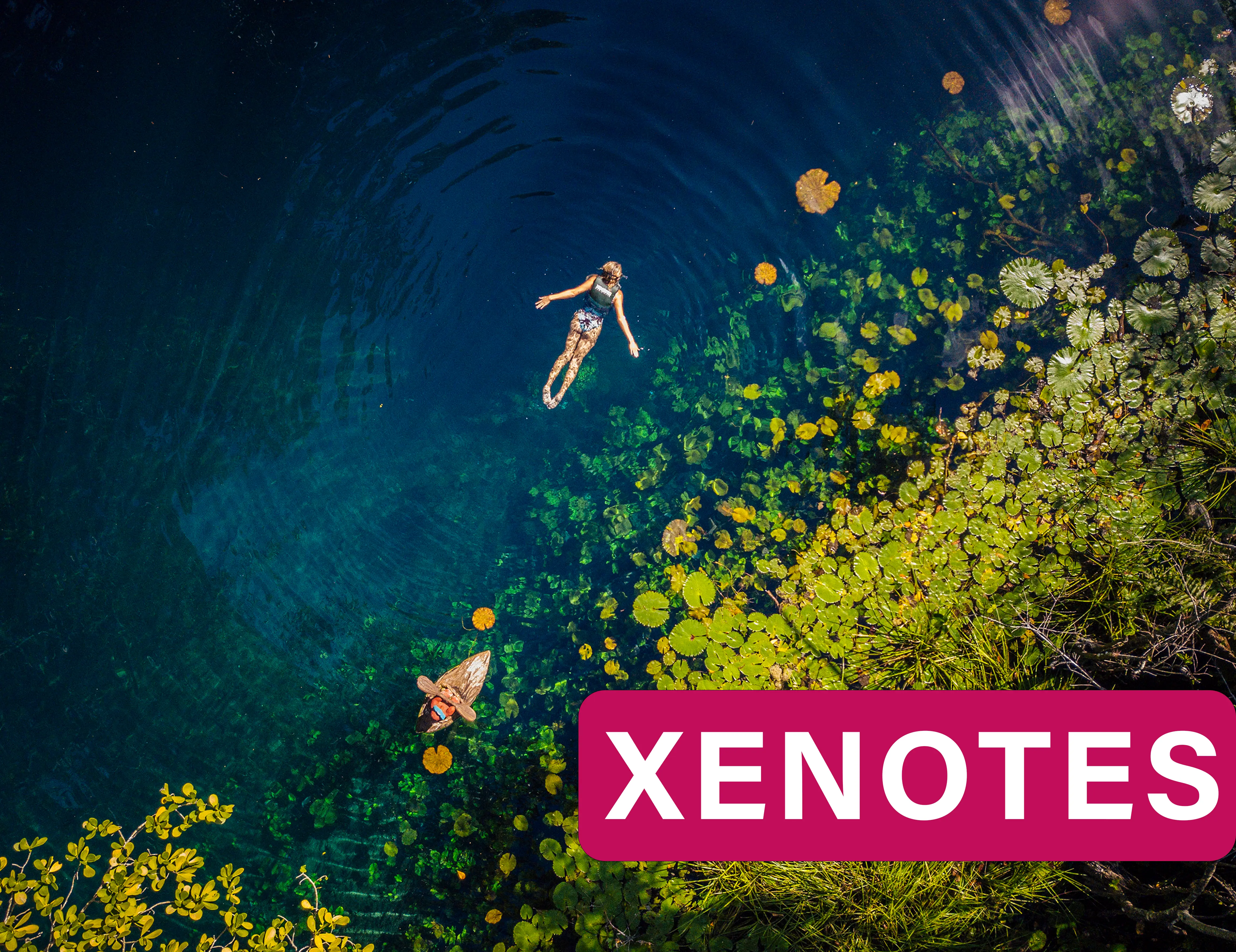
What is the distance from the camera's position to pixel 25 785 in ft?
18.8

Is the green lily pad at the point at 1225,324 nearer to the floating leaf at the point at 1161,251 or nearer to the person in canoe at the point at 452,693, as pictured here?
the floating leaf at the point at 1161,251

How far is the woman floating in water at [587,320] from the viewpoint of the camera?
544 cm

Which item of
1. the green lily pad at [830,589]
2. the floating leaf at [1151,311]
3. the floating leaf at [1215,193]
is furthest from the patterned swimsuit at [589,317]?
the floating leaf at [1215,193]

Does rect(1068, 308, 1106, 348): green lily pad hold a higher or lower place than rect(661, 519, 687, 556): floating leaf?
higher

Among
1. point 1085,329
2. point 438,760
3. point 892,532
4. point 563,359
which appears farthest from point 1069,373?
point 438,760

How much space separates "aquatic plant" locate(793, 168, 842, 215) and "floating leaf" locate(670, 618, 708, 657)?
3.69 m

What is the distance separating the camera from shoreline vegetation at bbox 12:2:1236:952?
4.32 metres

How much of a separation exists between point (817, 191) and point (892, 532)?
3.00m

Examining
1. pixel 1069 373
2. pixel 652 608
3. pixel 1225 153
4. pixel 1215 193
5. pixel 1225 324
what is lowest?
pixel 652 608

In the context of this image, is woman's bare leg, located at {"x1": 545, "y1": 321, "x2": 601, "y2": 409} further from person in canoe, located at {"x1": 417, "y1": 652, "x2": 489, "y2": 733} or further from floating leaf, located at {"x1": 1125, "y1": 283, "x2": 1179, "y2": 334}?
floating leaf, located at {"x1": 1125, "y1": 283, "x2": 1179, "y2": 334}

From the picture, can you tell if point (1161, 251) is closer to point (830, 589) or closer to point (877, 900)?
point (830, 589)

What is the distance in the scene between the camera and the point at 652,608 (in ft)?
17.0

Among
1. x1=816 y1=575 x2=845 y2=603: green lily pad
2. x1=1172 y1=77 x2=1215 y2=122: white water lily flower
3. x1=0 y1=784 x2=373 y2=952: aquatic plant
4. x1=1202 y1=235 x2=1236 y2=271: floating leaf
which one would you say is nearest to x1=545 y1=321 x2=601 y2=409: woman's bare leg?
x1=816 y1=575 x2=845 y2=603: green lily pad

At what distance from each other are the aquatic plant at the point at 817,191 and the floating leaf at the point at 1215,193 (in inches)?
108
